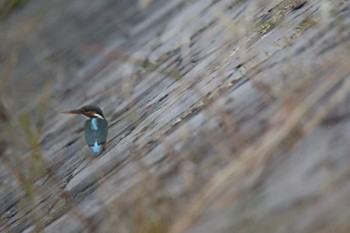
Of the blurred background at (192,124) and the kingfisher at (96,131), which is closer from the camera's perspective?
the blurred background at (192,124)

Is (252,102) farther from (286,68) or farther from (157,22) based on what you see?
(157,22)

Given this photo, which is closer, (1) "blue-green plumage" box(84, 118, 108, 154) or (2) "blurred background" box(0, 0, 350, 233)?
(2) "blurred background" box(0, 0, 350, 233)

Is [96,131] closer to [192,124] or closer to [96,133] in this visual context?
[96,133]

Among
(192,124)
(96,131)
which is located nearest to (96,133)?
(96,131)

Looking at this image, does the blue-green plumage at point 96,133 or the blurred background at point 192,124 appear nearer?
the blurred background at point 192,124

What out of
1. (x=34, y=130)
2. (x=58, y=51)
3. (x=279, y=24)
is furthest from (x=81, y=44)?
(x=279, y=24)
